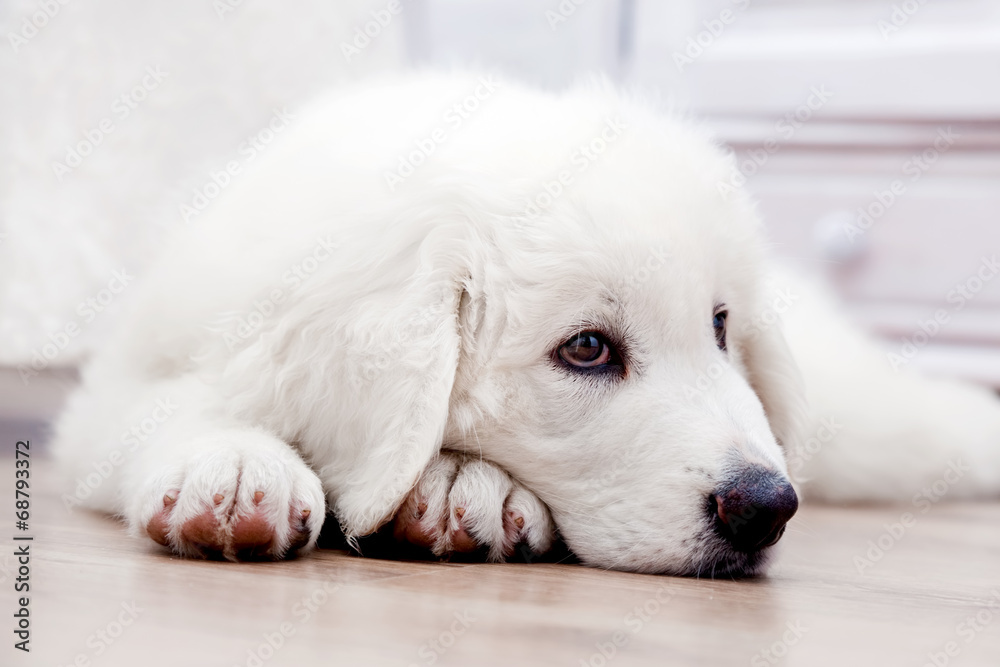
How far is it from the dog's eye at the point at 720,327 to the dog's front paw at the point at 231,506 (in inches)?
34.2

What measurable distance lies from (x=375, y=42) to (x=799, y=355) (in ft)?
5.59

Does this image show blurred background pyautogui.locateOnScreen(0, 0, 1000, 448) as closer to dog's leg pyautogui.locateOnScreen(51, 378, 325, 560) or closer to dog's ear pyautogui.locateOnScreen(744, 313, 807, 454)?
dog's ear pyautogui.locateOnScreen(744, 313, 807, 454)

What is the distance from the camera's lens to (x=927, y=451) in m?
2.89

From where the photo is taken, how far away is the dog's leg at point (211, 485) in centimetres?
154

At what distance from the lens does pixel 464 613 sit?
125 cm

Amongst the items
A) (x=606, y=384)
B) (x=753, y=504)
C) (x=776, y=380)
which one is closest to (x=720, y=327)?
(x=776, y=380)

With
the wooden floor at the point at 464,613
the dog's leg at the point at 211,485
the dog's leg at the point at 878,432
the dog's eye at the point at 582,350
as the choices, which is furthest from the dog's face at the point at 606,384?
the dog's leg at the point at 878,432

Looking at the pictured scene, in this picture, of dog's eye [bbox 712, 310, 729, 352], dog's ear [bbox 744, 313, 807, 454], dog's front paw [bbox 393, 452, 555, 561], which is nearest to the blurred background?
dog's ear [bbox 744, 313, 807, 454]

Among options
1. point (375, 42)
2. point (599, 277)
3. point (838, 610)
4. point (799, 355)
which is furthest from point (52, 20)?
point (838, 610)

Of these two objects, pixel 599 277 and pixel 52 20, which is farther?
pixel 52 20

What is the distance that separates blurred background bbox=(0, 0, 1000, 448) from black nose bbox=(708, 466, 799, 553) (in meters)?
1.52

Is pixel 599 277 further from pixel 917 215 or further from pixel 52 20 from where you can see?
pixel 917 215

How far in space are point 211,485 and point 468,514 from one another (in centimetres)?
42

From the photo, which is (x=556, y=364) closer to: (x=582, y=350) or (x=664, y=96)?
(x=582, y=350)
